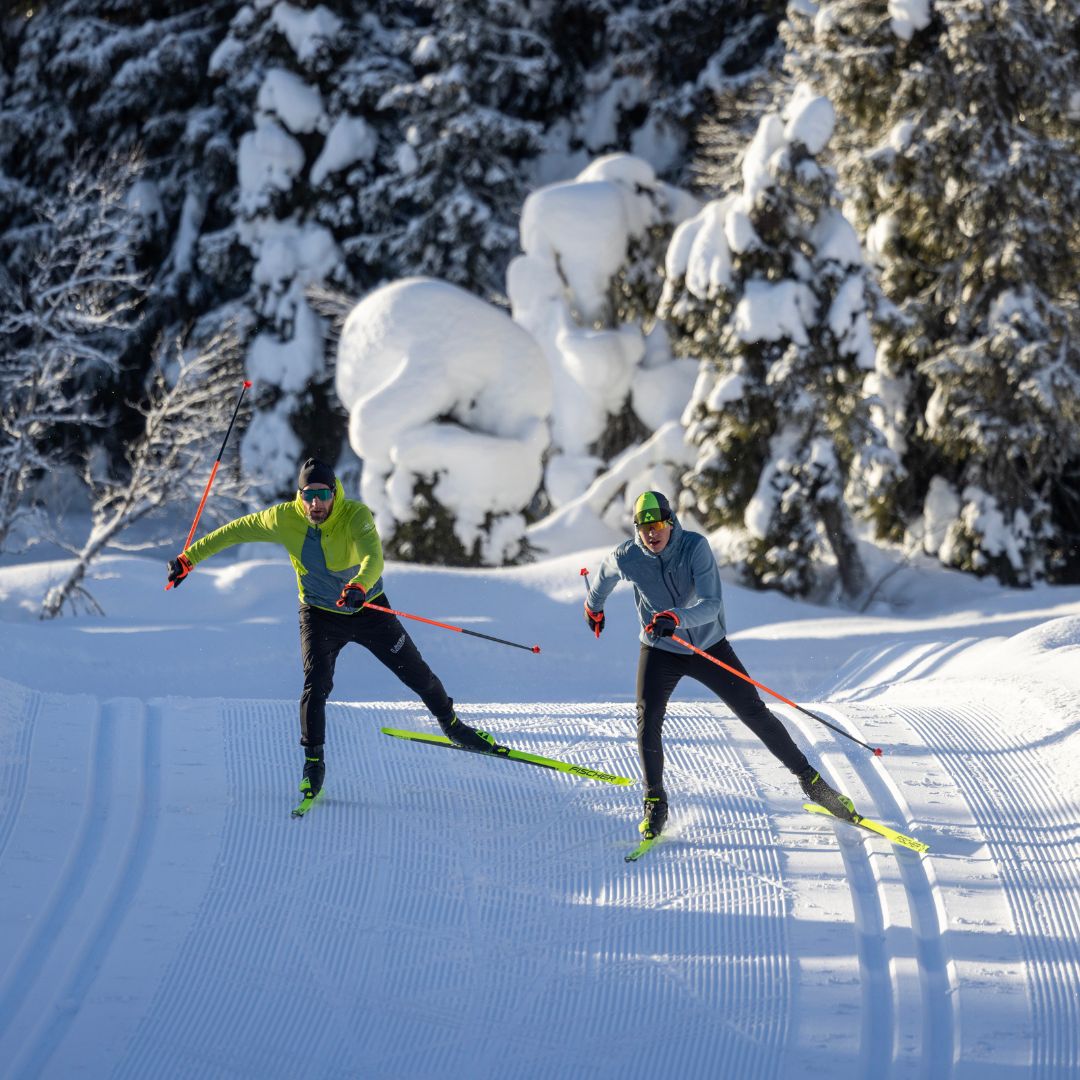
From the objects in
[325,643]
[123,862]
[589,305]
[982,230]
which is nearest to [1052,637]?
[325,643]

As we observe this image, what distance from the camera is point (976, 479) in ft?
53.5

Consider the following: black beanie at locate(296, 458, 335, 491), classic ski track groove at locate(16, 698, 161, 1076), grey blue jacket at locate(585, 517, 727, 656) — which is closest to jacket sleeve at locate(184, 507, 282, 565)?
black beanie at locate(296, 458, 335, 491)

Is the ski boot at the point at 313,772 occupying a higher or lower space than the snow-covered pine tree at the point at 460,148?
lower

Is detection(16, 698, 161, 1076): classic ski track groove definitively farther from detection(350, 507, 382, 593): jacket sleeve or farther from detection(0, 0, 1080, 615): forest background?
detection(0, 0, 1080, 615): forest background

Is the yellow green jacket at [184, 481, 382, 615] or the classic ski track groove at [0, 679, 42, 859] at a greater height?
the yellow green jacket at [184, 481, 382, 615]

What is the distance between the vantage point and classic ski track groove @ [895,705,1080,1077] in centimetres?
436

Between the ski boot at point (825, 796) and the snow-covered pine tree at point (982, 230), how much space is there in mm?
10953

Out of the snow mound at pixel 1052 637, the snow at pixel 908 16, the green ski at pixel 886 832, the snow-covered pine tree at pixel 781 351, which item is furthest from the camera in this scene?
the snow at pixel 908 16

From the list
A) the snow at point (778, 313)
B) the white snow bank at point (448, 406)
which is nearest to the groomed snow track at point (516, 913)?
the snow at point (778, 313)

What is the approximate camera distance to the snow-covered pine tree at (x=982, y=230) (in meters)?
15.8

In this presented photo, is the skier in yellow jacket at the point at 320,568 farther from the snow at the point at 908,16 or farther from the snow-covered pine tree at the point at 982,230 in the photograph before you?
the snow at the point at 908,16

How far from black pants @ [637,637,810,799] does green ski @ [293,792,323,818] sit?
67.2 inches

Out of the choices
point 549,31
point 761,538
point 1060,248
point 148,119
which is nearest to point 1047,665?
point 761,538

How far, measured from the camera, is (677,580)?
566 cm
